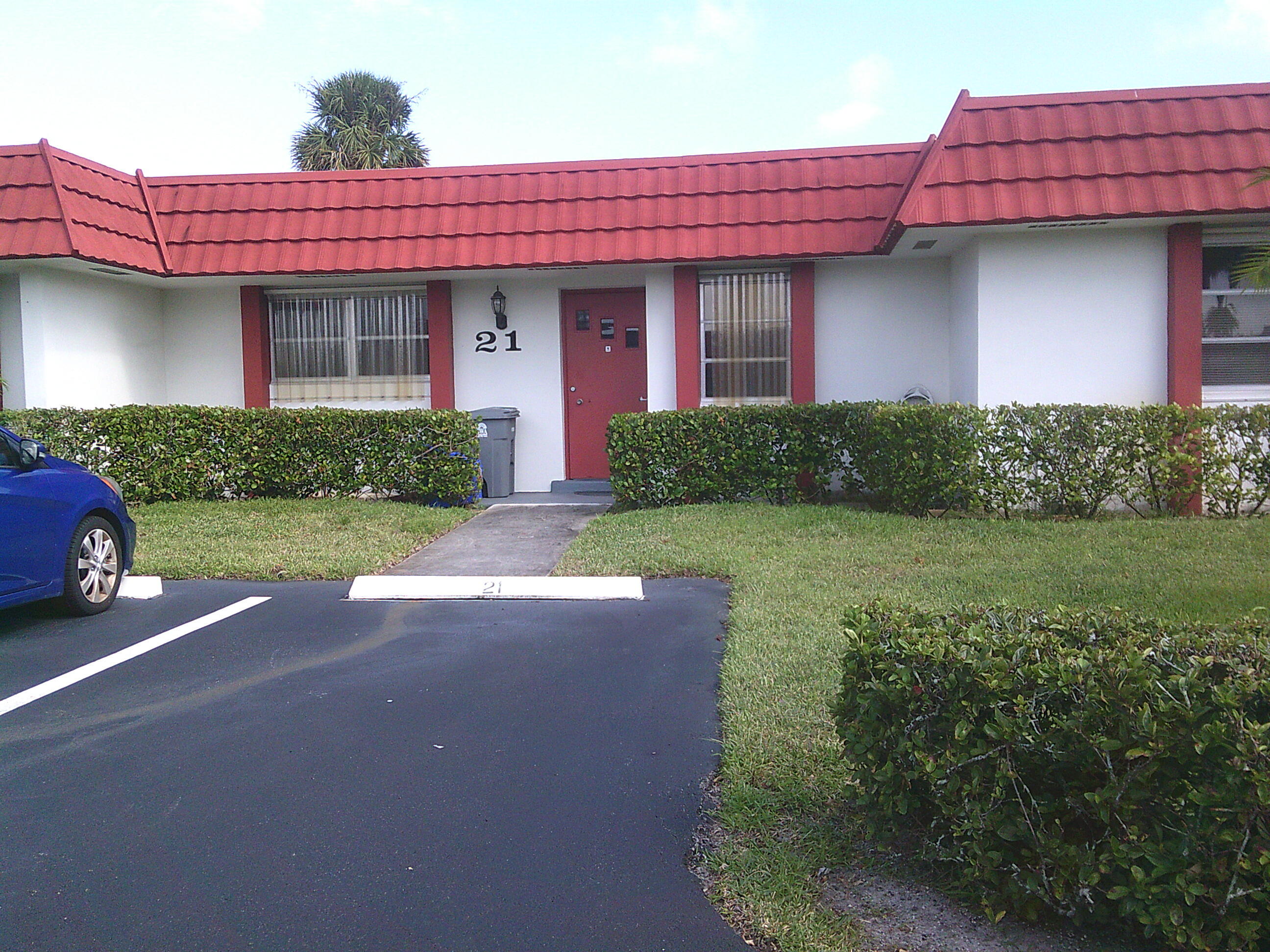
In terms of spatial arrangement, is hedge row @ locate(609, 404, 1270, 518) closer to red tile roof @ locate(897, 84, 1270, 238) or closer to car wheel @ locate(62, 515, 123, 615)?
red tile roof @ locate(897, 84, 1270, 238)

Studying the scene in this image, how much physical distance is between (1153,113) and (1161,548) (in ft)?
15.5

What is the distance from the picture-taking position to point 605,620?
23.0 feet

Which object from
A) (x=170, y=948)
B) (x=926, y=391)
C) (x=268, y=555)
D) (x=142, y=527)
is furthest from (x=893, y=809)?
(x=926, y=391)

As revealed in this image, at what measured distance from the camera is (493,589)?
7.80m

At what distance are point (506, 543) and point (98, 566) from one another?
350cm

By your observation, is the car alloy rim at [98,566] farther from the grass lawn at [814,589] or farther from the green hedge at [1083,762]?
the green hedge at [1083,762]

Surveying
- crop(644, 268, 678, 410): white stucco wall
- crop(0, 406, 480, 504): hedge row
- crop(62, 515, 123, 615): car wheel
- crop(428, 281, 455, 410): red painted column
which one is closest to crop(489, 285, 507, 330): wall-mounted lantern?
crop(428, 281, 455, 410): red painted column

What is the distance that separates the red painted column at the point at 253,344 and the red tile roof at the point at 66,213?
3.76ft

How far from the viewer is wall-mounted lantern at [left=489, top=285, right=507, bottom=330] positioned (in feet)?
43.7

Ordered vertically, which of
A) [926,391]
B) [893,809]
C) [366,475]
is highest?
[926,391]

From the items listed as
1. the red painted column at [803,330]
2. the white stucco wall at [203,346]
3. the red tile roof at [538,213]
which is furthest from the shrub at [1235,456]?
the white stucco wall at [203,346]

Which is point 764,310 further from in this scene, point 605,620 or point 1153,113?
point 605,620

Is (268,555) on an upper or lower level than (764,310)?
lower

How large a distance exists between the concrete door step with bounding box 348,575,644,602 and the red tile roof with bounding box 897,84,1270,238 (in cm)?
501
